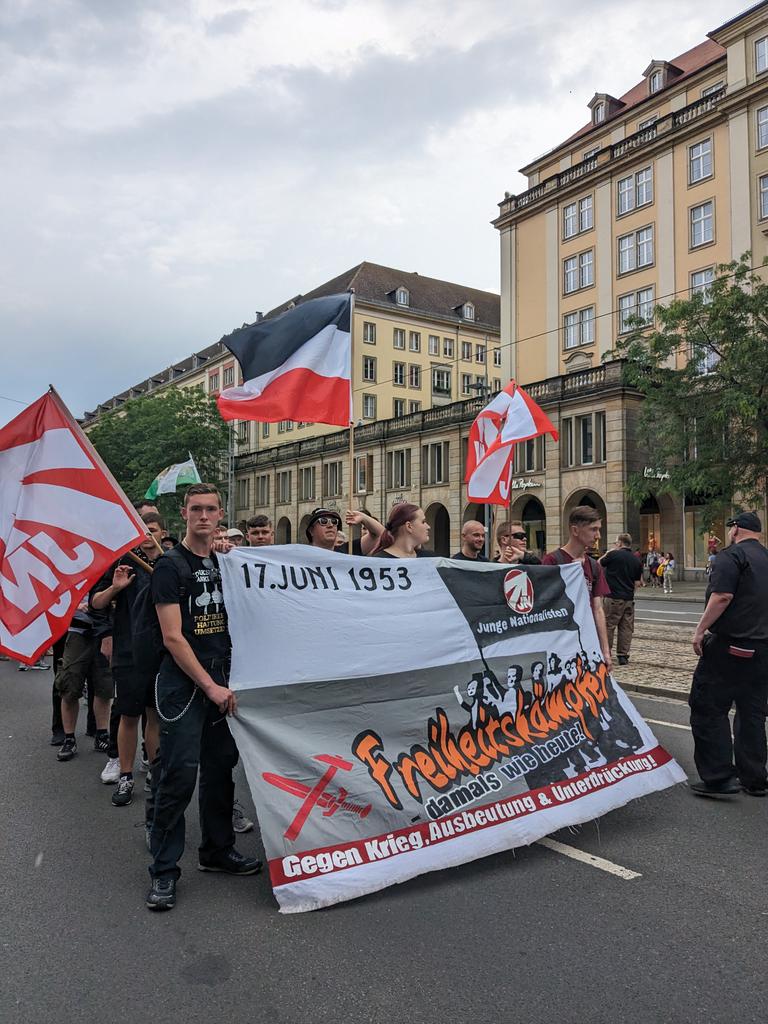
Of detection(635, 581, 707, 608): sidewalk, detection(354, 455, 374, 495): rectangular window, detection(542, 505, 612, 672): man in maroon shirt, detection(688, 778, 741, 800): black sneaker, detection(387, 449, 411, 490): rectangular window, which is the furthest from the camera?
detection(354, 455, 374, 495): rectangular window

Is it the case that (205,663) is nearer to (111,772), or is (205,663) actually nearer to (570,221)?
(111,772)

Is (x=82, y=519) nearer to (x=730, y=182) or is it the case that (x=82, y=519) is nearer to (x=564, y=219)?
(x=730, y=182)

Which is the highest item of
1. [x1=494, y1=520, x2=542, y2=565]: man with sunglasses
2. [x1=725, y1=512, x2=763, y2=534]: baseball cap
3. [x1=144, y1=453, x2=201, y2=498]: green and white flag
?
[x1=144, y1=453, x2=201, y2=498]: green and white flag

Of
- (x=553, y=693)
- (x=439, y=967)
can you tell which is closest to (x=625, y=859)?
(x=553, y=693)

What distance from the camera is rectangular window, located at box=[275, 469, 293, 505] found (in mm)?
61875

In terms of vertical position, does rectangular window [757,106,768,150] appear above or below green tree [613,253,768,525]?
above

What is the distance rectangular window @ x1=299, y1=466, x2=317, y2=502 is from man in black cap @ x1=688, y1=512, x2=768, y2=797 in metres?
53.9

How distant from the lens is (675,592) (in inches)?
1224

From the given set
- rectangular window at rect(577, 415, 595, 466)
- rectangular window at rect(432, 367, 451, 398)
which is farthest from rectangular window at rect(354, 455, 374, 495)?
rectangular window at rect(432, 367, 451, 398)

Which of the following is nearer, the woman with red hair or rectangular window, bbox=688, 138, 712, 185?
the woman with red hair

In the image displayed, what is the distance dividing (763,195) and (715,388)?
15429mm

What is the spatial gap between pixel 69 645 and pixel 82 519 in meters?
2.70

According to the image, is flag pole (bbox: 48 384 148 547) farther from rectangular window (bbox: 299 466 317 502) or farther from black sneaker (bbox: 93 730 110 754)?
rectangular window (bbox: 299 466 317 502)

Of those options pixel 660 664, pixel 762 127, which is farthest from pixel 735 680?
pixel 762 127
